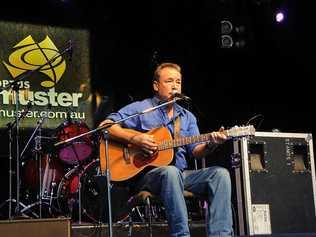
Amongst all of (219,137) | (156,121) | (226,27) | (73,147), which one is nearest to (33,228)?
(156,121)

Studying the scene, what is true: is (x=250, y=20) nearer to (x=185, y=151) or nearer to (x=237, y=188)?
(x=237, y=188)

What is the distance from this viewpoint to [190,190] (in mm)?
4422

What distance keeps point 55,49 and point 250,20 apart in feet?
8.89

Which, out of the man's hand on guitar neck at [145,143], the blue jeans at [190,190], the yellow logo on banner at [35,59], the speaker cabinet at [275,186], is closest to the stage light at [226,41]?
the yellow logo on banner at [35,59]

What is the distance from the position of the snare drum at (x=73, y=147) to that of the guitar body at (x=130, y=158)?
2.25 meters

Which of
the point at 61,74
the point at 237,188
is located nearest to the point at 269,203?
the point at 237,188

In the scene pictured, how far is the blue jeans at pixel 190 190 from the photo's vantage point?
4016mm

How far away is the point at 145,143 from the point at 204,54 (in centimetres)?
429

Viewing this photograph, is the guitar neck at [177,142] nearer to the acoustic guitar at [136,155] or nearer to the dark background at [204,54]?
the acoustic guitar at [136,155]

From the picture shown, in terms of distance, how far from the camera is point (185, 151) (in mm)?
4785

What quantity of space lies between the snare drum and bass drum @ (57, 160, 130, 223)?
144 mm

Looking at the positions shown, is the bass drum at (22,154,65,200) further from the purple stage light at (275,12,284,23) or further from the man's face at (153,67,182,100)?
the purple stage light at (275,12,284,23)

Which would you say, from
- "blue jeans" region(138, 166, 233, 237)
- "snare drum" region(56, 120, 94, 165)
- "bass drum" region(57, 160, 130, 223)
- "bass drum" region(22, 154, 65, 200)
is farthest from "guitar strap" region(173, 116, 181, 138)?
"bass drum" region(22, 154, 65, 200)

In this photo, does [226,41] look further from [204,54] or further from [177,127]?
[177,127]
